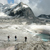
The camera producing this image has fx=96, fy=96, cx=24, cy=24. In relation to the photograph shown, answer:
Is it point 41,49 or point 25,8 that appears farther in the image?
point 25,8

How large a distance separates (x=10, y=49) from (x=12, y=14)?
519 feet

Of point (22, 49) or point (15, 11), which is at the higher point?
point (15, 11)

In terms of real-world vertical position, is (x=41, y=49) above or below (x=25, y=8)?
below

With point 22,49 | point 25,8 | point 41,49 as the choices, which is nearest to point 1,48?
point 22,49

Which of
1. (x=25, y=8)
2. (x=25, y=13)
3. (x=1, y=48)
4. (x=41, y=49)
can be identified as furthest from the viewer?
(x=25, y=8)

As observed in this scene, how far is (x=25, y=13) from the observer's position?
158 metres

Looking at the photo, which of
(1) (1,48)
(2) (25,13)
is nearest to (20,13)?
(2) (25,13)

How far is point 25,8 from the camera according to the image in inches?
6708

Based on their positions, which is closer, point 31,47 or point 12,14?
point 31,47

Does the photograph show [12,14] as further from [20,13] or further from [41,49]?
[41,49]

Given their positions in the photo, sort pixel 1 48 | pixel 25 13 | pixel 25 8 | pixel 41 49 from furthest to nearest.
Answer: pixel 25 8 → pixel 25 13 → pixel 1 48 → pixel 41 49

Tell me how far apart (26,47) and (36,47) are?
2024mm

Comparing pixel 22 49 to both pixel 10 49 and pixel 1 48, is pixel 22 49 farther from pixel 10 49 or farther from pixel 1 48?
pixel 1 48

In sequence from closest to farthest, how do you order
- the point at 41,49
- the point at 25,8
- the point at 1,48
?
1. the point at 41,49
2. the point at 1,48
3. the point at 25,8
